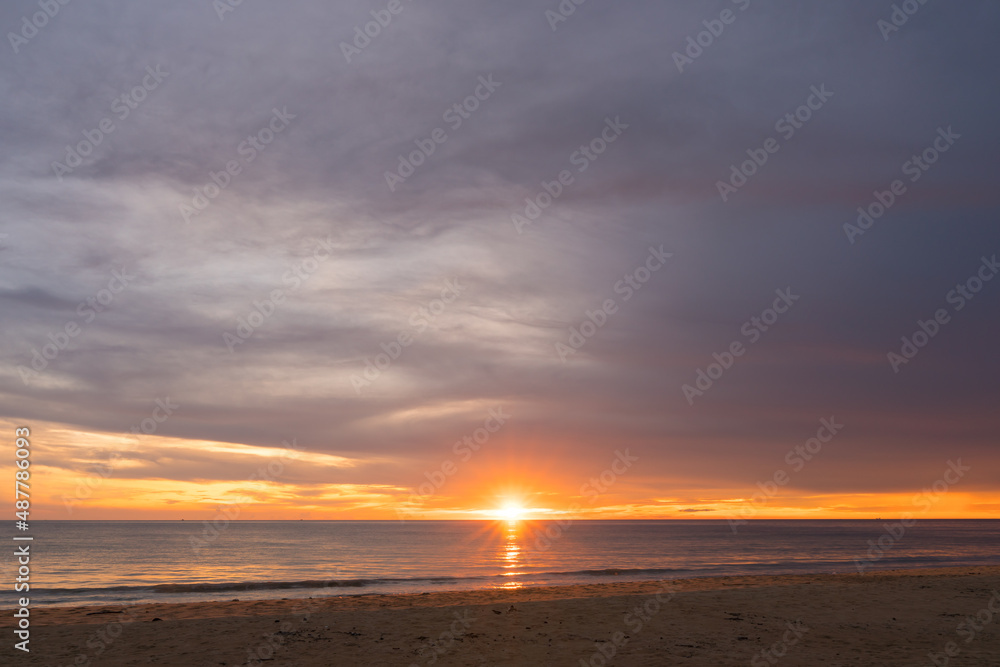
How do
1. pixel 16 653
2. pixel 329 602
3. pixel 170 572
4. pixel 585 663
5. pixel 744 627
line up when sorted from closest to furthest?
pixel 585 663, pixel 16 653, pixel 744 627, pixel 329 602, pixel 170 572

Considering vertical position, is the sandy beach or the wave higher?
the wave

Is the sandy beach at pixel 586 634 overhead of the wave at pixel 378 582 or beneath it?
beneath

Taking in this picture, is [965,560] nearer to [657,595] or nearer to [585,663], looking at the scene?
[657,595]

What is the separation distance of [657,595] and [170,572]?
4737 cm

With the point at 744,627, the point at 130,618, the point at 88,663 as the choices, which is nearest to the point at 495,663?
the point at 744,627

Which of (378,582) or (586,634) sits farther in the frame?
(378,582)

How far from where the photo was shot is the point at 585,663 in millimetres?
14406

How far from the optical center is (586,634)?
17.1m

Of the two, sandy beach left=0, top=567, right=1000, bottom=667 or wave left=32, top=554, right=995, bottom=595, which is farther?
wave left=32, top=554, right=995, bottom=595

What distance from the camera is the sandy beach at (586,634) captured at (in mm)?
14938

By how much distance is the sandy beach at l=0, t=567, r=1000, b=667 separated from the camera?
14938mm

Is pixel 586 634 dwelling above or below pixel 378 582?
below

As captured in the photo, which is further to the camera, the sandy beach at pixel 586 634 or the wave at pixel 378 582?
the wave at pixel 378 582

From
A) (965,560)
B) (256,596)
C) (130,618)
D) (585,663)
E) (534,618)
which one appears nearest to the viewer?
(585,663)
